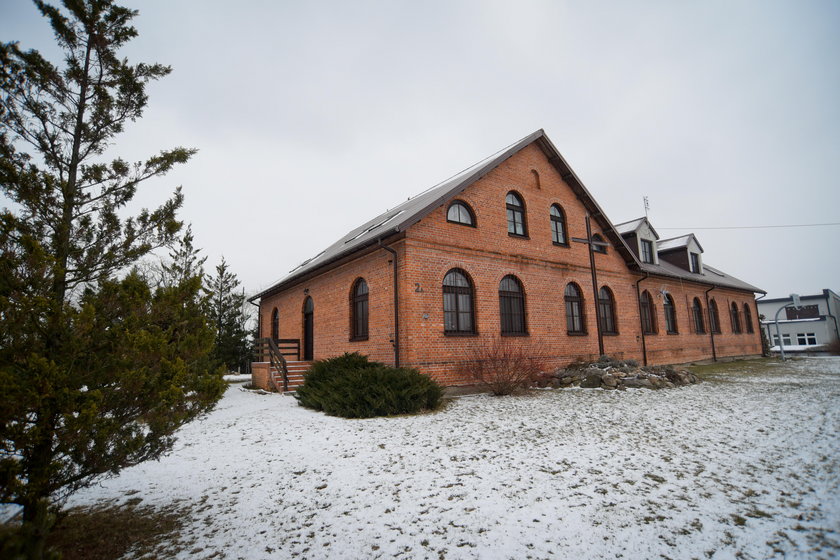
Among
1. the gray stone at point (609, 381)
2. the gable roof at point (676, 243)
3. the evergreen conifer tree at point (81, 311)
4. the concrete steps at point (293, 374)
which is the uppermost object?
the gable roof at point (676, 243)

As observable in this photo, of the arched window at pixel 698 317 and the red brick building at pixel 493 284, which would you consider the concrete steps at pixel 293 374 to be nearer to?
the red brick building at pixel 493 284

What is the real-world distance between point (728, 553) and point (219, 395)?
13.9 feet

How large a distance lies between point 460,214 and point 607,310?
7.91m

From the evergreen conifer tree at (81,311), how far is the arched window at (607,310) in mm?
14703

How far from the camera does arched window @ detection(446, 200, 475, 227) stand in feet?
38.2

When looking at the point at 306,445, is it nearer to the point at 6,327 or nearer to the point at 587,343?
the point at 6,327

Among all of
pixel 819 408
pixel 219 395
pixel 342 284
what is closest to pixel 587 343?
pixel 819 408

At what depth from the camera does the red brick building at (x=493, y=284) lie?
10594mm

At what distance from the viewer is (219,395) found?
366 centimetres

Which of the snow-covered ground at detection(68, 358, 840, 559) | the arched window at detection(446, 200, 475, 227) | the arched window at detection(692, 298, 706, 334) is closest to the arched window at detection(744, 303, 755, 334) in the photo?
the arched window at detection(692, 298, 706, 334)

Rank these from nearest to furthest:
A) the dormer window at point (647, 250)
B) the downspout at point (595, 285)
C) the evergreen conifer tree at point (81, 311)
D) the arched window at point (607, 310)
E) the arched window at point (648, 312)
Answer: the evergreen conifer tree at point (81, 311), the downspout at point (595, 285), the arched window at point (607, 310), the arched window at point (648, 312), the dormer window at point (647, 250)

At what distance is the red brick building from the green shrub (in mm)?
1602

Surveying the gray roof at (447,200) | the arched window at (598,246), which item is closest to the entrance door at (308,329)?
the gray roof at (447,200)

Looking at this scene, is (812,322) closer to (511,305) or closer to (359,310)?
(511,305)
